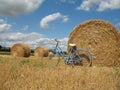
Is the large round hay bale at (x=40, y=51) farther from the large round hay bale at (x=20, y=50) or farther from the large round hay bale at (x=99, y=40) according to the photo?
the large round hay bale at (x=99, y=40)

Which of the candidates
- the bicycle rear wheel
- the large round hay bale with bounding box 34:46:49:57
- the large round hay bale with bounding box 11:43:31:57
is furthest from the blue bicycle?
the large round hay bale with bounding box 34:46:49:57

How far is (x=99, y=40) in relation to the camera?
15078 millimetres

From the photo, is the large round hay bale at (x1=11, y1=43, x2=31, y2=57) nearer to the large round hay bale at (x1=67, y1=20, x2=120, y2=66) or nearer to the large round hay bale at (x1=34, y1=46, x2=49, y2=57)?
the large round hay bale at (x1=34, y1=46, x2=49, y2=57)

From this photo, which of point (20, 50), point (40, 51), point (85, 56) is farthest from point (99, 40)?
point (40, 51)

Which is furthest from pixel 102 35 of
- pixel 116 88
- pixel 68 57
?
pixel 116 88

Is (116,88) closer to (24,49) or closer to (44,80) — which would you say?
(44,80)

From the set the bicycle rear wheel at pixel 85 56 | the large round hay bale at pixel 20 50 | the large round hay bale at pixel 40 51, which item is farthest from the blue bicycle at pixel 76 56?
the large round hay bale at pixel 40 51

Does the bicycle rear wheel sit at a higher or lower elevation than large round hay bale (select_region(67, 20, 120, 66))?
lower

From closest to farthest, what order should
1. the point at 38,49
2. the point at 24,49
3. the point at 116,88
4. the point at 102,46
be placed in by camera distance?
the point at 116,88, the point at 102,46, the point at 24,49, the point at 38,49

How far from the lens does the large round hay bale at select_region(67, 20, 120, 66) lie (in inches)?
568

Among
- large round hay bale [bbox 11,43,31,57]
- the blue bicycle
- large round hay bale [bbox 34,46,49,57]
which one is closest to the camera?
the blue bicycle

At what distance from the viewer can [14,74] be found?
7055 mm

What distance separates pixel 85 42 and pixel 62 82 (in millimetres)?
9075

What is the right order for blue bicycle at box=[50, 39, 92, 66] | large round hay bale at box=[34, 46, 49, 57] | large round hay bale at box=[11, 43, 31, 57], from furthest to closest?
large round hay bale at box=[34, 46, 49, 57]
large round hay bale at box=[11, 43, 31, 57]
blue bicycle at box=[50, 39, 92, 66]
